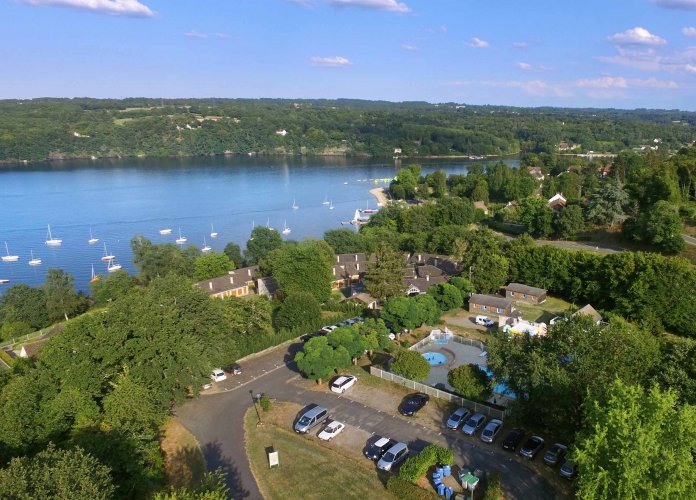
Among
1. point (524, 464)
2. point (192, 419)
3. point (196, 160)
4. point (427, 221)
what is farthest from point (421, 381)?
point (196, 160)

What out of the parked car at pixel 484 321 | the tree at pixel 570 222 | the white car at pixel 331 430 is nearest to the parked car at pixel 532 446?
the white car at pixel 331 430

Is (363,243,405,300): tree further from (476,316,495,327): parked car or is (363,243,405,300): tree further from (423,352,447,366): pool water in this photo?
(423,352,447,366): pool water

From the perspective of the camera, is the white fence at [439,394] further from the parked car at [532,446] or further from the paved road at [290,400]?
the paved road at [290,400]

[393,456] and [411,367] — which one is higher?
[411,367]

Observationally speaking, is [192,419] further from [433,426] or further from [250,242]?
[250,242]

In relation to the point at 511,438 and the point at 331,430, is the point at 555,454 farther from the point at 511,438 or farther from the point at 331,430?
the point at 331,430

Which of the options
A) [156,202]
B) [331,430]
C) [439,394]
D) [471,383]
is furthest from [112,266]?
[471,383]

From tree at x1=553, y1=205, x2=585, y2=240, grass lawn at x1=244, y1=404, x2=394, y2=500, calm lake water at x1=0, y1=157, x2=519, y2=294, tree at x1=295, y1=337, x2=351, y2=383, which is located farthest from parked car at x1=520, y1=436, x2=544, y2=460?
calm lake water at x1=0, y1=157, x2=519, y2=294
